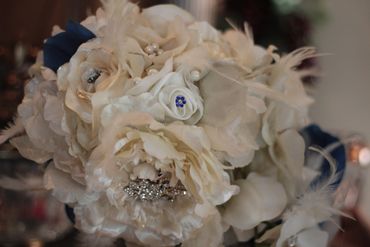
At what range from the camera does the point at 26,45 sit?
2.77ft

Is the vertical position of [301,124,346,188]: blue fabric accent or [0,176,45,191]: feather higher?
[301,124,346,188]: blue fabric accent

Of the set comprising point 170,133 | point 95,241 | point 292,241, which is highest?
point 170,133

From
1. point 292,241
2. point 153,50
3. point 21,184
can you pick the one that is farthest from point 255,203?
point 21,184

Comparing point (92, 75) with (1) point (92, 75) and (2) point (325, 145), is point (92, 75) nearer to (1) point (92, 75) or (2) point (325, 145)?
(1) point (92, 75)

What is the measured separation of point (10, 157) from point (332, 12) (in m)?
1.01

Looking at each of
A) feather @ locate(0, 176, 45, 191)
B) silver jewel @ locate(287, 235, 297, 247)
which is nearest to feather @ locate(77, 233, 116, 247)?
feather @ locate(0, 176, 45, 191)

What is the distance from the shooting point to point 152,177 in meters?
0.38

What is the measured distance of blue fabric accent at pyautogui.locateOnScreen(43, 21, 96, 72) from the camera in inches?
16.1

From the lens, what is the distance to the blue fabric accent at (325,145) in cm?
47

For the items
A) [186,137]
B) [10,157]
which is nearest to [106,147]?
[186,137]

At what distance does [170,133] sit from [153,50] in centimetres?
7

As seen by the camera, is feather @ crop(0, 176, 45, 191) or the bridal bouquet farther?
feather @ crop(0, 176, 45, 191)

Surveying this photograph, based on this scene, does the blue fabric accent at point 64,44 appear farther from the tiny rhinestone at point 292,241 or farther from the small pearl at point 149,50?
the tiny rhinestone at point 292,241

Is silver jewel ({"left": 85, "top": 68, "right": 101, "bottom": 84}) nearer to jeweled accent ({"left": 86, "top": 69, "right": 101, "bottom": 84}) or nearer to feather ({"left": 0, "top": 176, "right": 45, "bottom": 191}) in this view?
jeweled accent ({"left": 86, "top": 69, "right": 101, "bottom": 84})
